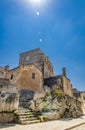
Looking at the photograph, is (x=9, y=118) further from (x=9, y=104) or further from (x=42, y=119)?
(x=42, y=119)

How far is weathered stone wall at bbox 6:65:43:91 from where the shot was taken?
21.8 metres

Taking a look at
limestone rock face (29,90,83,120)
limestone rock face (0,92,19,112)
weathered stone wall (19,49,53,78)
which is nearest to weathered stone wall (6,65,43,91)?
weathered stone wall (19,49,53,78)

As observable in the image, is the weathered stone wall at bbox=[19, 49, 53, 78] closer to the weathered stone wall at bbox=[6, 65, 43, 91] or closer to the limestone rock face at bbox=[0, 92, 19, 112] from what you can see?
the weathered stone wall at bbox=[6, 65, 43, 91]

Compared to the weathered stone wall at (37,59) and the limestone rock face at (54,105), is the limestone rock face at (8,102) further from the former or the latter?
the weathered stone wall at (37,59)

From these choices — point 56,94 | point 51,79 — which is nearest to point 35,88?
point 51,79

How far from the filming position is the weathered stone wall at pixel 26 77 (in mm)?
21775

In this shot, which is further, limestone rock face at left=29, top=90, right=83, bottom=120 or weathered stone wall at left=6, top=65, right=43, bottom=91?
weathered stone wall at left=6, top=65, right=43, bottom=91

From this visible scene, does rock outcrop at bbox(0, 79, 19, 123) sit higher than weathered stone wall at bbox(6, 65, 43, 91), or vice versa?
weathered stone wall at bbox(6, 65, 43, 91)

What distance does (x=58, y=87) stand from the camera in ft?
77.5

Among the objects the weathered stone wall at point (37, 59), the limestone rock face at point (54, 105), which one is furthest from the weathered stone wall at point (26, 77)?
the limestone rock face at point (54, 105)

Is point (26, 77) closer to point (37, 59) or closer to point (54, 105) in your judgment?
point (37, 59)

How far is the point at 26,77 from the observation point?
22453 mm

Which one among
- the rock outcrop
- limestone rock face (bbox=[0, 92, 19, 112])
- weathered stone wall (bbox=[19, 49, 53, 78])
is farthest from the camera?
A: weathered stone wall (bbox=[19, 49, 53, 78])

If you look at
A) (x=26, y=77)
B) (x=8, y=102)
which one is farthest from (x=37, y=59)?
(x=8, y=102)
